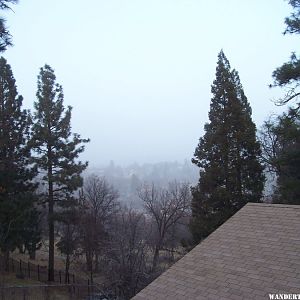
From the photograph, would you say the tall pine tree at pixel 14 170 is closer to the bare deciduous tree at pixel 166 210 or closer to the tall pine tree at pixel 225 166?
the tall pine tree at pixel 225 166

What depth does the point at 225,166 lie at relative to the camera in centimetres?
2398

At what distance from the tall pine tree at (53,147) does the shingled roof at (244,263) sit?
675 inches

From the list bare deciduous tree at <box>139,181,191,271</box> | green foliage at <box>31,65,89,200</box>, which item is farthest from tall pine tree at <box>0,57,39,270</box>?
bare deciduous tree at <box>139,181,191,271</box>

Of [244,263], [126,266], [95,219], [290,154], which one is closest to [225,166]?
[290,154]

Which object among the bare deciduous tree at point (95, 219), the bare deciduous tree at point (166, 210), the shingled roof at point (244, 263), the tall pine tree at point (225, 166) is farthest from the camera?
the bare deciduous tree at point (166, 210)

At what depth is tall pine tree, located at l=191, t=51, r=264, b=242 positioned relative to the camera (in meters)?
23.5

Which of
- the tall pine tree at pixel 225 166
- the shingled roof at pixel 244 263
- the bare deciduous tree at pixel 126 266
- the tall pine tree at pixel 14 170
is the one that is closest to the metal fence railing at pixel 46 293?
the bare deciduous tree at pixel 126 266

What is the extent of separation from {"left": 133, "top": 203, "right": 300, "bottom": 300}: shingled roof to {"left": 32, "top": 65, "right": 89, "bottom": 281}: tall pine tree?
1714 centimetres

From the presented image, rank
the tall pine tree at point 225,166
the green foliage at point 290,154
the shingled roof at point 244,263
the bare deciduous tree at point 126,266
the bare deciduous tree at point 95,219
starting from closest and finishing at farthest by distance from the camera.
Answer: the shingled roof at point 244,263, the green foliage at point 290,154, the bare deciduous tree at point 126,266, the tall pine tree at point 225,166, the bare deciduous tree at point 95,219

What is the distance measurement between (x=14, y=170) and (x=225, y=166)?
13410 mm

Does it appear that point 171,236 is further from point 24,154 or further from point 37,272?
point 24,154

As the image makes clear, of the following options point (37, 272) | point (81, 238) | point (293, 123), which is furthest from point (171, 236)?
point (293, 123)

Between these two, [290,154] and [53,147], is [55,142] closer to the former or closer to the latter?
[53,147]

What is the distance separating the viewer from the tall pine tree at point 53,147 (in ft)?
89.6
